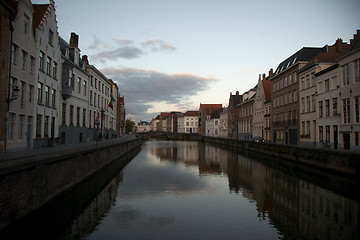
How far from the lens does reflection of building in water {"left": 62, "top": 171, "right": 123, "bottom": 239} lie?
31.4 ft

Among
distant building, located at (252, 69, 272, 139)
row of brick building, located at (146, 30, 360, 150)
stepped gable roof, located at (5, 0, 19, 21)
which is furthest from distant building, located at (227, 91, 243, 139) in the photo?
stepped gable roof, located at (5, 0, 19, 21)

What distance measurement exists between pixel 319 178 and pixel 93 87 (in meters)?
32.5

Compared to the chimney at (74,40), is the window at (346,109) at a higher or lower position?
lower

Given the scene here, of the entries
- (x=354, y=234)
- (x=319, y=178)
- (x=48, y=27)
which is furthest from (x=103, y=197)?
(x=48, y=27)

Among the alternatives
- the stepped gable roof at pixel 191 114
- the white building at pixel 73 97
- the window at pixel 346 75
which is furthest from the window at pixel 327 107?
the stepped gable roof at pixel 191 114

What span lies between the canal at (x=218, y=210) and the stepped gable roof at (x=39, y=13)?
13922 mm

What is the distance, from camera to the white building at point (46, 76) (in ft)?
74.7

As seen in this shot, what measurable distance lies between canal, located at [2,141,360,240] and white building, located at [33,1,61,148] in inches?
358

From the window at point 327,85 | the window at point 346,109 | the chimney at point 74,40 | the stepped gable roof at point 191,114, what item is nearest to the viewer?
the window at point 346,109

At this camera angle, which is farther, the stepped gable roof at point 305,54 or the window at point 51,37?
the stepped gable roof at point 305,54

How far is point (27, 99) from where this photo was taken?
2073cm

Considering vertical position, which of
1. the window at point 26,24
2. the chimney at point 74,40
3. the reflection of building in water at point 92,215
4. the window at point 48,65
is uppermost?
the chimney at point 74,40

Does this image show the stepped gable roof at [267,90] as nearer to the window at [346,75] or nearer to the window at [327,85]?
the window at [327,85]

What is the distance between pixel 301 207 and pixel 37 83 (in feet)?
67.2
